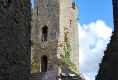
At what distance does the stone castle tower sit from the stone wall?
21.6 meters

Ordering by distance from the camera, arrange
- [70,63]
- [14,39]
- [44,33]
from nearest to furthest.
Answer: [14,39]
[70,63]
[44,33]

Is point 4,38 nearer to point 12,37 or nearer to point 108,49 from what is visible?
point 12,37

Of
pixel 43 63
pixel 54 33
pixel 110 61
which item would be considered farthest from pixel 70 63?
pixel 110 61

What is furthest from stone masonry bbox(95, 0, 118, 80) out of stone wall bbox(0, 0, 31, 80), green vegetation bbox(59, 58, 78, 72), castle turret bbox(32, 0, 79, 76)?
castle turret bbox(32, 0, 79, 76)

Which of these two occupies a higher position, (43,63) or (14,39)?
(43,63)

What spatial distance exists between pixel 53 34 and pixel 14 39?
24225 millimetres

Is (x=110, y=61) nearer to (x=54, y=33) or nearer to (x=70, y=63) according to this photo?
(x=70, y=63)

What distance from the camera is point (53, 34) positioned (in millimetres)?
33250

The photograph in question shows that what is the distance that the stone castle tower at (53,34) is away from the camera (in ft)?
106

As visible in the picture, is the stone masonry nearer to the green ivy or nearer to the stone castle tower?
the green ivy

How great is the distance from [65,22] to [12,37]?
25232 millimetres

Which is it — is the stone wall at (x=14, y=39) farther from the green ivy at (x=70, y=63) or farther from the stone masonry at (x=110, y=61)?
the green ivy at (x=70, y=63)

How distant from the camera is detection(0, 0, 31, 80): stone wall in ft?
27.7

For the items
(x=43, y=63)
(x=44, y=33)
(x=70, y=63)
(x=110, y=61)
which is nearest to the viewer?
(x=110, y=61)
